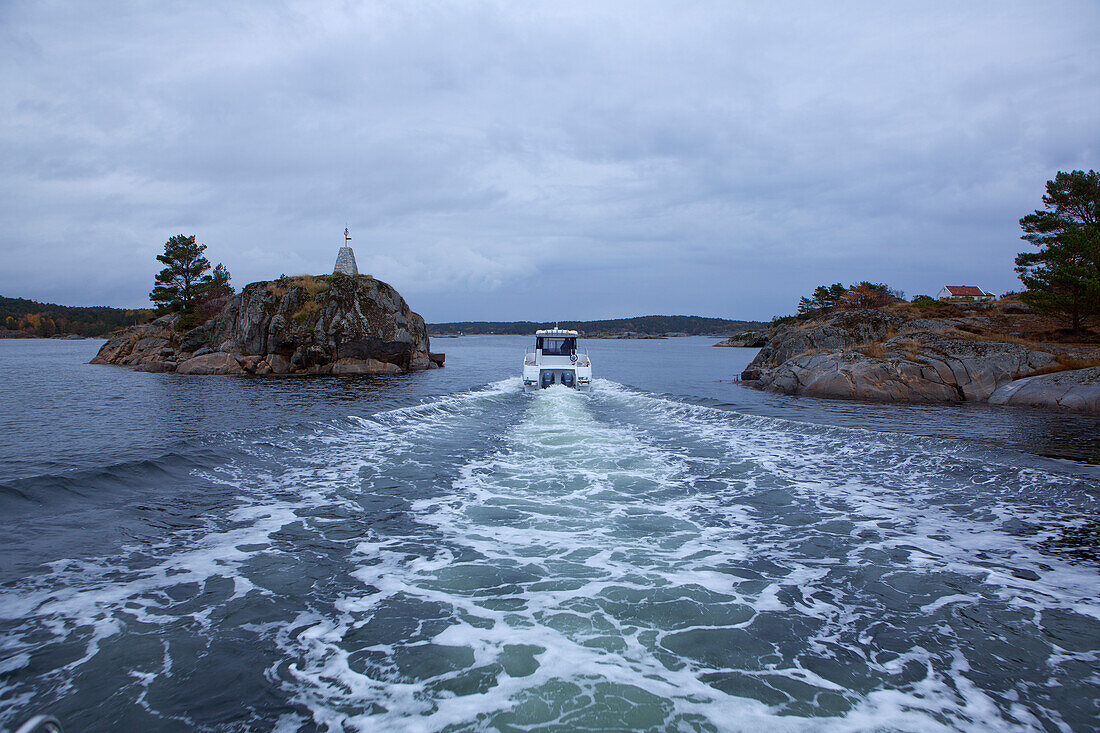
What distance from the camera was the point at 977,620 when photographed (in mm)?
5461

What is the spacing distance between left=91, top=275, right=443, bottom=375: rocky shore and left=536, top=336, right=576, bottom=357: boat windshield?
17.0 m

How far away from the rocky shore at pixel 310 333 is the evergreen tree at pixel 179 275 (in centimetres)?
1767

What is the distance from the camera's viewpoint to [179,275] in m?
66.2

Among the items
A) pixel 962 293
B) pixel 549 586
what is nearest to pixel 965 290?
pixel 962 293

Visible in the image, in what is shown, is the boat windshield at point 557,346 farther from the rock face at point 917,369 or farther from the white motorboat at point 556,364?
the rock face at point 917,369

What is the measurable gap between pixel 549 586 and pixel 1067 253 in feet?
121

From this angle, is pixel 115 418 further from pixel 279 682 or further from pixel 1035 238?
pixel 1035 238

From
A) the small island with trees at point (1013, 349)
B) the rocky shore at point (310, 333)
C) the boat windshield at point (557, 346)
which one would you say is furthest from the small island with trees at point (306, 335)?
the small island with trees at point (1013, 349)

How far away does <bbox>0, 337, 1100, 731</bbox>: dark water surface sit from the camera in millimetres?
4203

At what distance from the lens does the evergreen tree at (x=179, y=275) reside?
213 feet

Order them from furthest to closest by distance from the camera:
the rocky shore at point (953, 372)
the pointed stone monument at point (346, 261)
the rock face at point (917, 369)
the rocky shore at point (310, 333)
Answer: the pointed stone monument at point (346, 261)
the rocky shore at point (310, 333)
the rock face at point (917, 369)
the rocky shore at point (953, 372)

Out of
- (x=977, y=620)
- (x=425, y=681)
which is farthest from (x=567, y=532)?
(x=977, y=620)

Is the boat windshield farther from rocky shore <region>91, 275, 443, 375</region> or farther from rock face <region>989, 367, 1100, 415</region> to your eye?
rock face <region>989, 367, 1100, 415</region>

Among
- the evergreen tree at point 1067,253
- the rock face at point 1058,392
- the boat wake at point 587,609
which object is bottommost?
the boat wake at point 587,609
